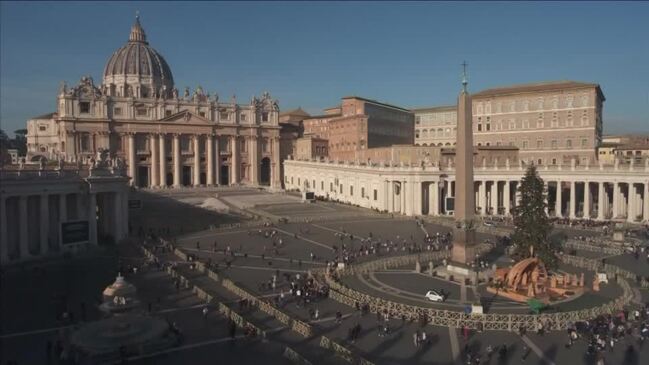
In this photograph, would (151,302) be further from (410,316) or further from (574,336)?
(574,336)

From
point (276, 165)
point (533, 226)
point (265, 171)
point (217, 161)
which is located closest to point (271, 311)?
point (533, 226)

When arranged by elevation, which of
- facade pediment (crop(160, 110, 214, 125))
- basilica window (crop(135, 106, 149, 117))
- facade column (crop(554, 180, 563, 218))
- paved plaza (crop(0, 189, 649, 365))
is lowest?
paved plaza (crop(0, 189, 649, 365))

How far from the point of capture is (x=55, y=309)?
2278 centimetres

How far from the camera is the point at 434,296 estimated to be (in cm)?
2361

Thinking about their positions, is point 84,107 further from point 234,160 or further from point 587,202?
point 587,202

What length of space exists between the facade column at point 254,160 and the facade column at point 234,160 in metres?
2.46

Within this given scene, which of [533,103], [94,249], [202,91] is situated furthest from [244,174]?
[94,249]

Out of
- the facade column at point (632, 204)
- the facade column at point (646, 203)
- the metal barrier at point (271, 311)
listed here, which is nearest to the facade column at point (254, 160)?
the facade column at point (632, 204)

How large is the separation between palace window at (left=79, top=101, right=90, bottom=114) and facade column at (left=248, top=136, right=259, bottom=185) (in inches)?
1024

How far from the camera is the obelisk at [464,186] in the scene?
27.6 meters

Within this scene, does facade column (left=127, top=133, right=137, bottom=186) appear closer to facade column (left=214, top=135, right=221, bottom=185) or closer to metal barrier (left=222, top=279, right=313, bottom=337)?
facade column (left=214, top=135, right=221, bottom=185)

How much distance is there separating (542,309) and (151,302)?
15.9m

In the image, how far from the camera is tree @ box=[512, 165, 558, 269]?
27531mm

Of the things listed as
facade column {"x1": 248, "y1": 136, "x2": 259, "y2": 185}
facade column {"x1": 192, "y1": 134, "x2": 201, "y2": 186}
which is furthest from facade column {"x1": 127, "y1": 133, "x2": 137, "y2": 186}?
facade column {"x1": 248, "y1": 136, "x2": 259, "y2": 185}
